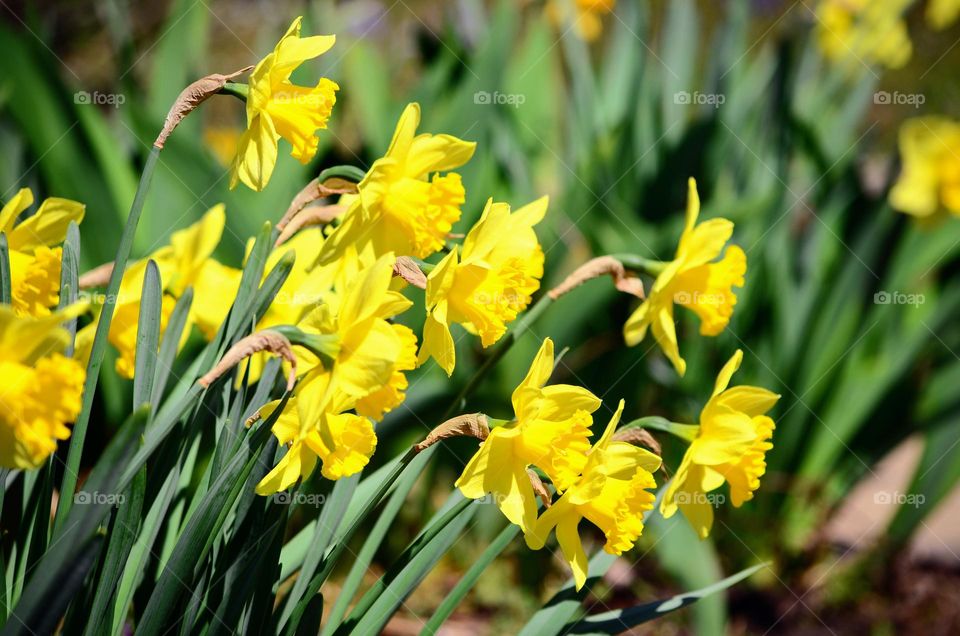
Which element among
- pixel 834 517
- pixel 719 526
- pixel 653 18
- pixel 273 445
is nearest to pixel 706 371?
pixel 719 526

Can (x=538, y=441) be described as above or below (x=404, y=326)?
below

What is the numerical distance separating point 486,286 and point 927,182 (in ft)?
5.66

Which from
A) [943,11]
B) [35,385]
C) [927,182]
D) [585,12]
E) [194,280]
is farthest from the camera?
[585,12]

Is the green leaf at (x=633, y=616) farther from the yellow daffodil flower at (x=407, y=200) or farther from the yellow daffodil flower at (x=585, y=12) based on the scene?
the yellow daffodil flower at (x=585, y=12)

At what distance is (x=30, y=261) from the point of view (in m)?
0.91

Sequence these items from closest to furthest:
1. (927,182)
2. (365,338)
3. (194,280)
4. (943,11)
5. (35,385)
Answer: (35,385)
(365,338)
(194,280)
(927,182)
(943,11)

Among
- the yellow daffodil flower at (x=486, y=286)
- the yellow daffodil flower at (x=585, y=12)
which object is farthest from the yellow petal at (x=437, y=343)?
the yellow daffodil flower at (x=585, y=12)

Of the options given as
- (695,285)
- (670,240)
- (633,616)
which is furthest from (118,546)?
(670,240)

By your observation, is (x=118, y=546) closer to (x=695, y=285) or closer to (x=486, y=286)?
(x=486, y=286)

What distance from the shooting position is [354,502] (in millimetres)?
1114

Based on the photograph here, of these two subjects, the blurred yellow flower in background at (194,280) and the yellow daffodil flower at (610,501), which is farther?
the blurred yellow flower in background at (194,280)

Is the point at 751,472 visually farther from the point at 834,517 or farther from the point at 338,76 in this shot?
the point at 338,76

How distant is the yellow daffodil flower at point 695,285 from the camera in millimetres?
1063

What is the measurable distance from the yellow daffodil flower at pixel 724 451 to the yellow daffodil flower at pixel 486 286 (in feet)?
0.77
